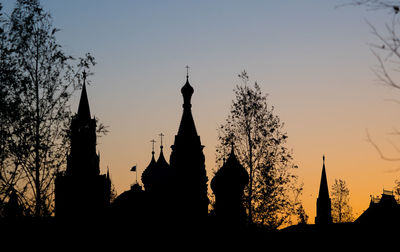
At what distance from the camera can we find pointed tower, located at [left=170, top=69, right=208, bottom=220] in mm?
55250

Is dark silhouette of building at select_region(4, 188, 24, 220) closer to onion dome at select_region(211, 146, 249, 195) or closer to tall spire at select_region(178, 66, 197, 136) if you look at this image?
onion dome at select_region(211, 146, 249, 195)

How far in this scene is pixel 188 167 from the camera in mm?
56219

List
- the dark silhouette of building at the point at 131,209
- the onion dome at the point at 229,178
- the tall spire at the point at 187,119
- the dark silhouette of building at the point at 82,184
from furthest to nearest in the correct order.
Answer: the tall spire at the point at 187,119, the dark silhouette of building at the point at 131,209, the dark silhouette of building at the point at 82,184, the onion dome at the point at 229,178

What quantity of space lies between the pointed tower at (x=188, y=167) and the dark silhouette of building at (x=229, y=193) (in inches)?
138

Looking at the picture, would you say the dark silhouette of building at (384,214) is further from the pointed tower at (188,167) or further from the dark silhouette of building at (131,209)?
the dark silhouette of building at (131,209)

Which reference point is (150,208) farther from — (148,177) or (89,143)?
(148,177)

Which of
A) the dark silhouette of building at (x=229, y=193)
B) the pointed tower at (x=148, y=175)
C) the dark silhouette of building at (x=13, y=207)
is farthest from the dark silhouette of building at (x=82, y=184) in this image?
the dark silhouette of building at (x=13, y=207)

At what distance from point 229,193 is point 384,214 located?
11953mm

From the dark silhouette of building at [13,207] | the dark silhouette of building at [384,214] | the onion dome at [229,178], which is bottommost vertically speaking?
the dark silhouette of building at [13,207]

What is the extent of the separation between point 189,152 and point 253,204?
16.6 meters

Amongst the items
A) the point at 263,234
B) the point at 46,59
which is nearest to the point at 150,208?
the point at 263,234

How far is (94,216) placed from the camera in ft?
172

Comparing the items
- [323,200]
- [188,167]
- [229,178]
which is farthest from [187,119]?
[323,200]

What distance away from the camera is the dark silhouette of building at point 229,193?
4931 centimetres
